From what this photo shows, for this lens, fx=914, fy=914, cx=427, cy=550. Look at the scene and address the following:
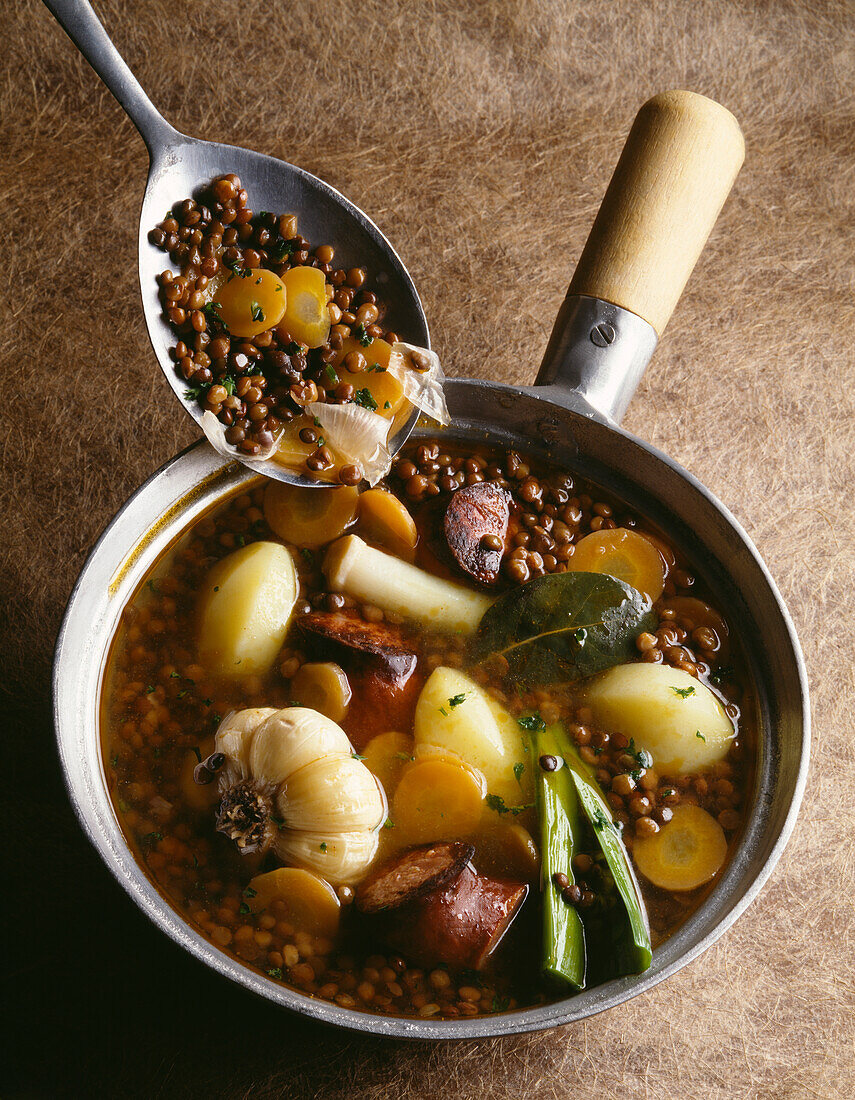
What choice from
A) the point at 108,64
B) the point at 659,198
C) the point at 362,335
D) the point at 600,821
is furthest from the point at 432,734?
the point at 108,64

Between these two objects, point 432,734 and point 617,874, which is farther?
point 432,734

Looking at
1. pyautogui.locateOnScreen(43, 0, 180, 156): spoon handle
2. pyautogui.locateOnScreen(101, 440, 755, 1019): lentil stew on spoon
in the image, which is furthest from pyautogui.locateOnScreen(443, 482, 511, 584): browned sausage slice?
pyautogui.locateOnScreen(43, 0, 180, 156): spoon handle

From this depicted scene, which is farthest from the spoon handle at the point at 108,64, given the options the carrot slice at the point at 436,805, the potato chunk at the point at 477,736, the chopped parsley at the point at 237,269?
the carrot slice at the point at 436,805

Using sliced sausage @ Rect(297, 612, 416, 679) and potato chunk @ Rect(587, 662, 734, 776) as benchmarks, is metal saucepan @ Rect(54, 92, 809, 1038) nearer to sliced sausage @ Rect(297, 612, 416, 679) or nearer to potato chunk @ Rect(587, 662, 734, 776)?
potato chunk @ Rect(587, 662, 734, 776)

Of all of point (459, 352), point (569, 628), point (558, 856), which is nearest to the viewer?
point (558, 856)

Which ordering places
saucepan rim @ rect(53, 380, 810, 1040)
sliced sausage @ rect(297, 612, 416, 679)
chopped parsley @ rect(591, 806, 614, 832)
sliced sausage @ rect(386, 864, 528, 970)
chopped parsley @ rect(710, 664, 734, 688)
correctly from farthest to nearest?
chopped parsley @ rect(710, 664, 734, 688), sliced sausage @ rect(297, 612, 416, 679), chopped parsley @ rect(591, 806, 614, 832), sliced sausage @ rect(386, 864, 528, 970), saucepan rim @ rect(53, 380, 810, 1040)

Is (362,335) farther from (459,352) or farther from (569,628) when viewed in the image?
(569,628)
